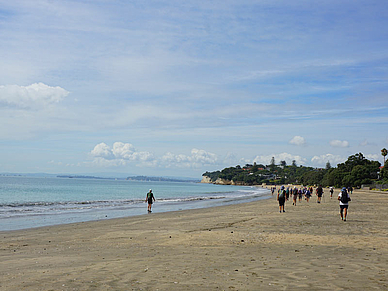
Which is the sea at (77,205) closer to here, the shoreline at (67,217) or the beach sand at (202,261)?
the shoreline at (67,217)

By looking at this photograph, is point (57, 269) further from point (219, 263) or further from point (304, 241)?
point (304, 241)

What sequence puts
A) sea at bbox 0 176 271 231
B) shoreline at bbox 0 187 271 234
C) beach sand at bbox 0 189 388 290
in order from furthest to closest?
sea at bbox 0 176 271 231, shoreline at bbox 0 187 271 234, beach sand at bbox 0 189 388 290

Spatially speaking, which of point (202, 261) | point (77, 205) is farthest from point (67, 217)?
point (202, 261)

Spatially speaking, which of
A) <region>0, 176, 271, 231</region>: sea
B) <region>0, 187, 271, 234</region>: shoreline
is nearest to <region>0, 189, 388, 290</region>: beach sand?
<region>0, 187, 271, 234</region>: shoreline

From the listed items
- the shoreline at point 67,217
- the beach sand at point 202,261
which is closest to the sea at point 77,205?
the shoreline at point 67,217

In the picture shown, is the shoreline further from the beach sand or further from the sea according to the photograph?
the beach sand

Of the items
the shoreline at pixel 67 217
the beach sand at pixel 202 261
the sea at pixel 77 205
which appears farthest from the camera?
the sea at pixel 77 205

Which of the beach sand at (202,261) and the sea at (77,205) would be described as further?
the sea at (77,205)

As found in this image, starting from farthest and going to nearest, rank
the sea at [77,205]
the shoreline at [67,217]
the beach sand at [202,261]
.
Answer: the sea at [77,205]
the shoreline at [67,217]
the beach sand at [202,261]

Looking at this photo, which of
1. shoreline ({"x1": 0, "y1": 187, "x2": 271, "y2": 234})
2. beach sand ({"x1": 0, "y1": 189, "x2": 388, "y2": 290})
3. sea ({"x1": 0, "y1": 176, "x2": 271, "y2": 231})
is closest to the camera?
beach sand ({"x1": 0, "y1": 189, "x2": 388, "y2": 290})

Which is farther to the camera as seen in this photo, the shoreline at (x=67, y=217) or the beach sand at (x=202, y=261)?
the shoreline at (x=67, y=217)

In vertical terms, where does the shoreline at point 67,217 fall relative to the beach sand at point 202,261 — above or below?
below

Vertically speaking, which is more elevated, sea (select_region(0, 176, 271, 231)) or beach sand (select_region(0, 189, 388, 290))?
beach sand (select_region(0, 189, 388, 290))

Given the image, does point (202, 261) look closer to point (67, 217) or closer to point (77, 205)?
point (67, 217)
